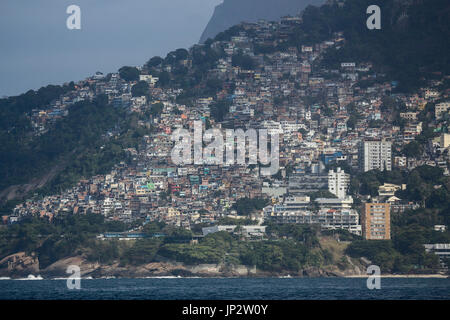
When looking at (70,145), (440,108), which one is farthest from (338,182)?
(70,145)

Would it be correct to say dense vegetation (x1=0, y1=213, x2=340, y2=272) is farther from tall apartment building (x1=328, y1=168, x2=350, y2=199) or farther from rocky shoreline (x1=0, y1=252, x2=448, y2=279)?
tall apartment building (x1=328, y1=168, x2=350, y2=199)

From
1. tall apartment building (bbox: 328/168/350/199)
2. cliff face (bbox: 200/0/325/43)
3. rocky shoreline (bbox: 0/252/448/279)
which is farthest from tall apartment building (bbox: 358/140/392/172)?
A: cliff face (bbox: 200/0/325/43)

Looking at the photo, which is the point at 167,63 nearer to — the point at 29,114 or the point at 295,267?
the point at 29,114

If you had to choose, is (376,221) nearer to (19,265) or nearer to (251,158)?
(251,158)

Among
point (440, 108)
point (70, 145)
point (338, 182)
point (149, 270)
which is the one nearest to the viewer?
point (149, 270)

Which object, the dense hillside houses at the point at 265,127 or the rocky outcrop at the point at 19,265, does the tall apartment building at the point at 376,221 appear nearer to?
the dense hillside houses at the point at 265,127

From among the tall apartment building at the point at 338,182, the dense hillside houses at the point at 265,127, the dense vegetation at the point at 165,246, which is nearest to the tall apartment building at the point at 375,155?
the dense hillside houses at the point at 265,127
